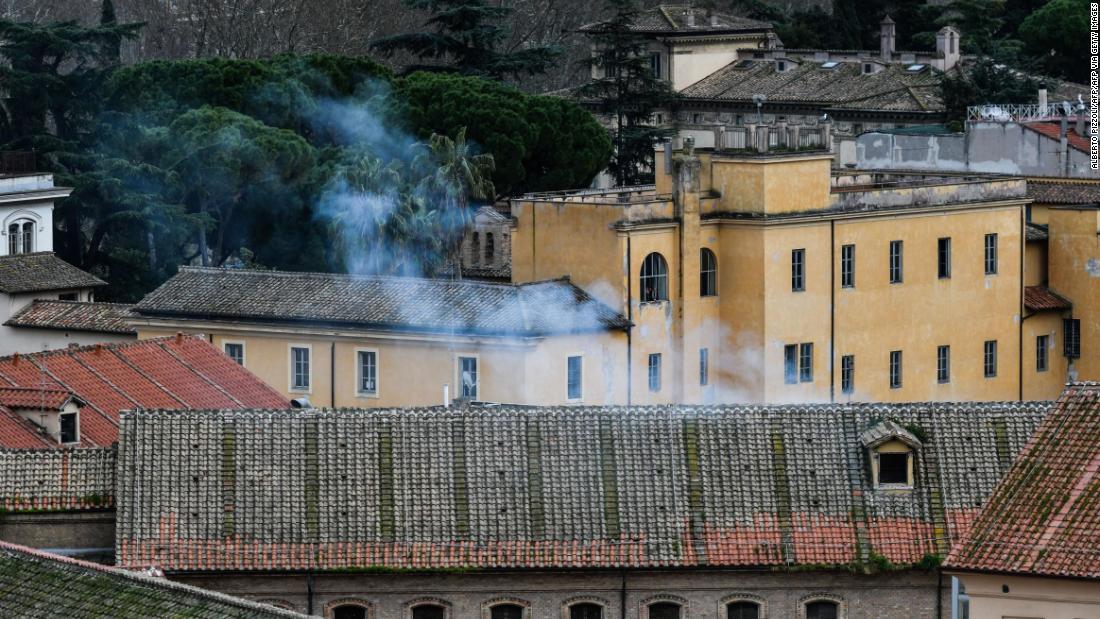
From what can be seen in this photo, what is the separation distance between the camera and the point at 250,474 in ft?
171

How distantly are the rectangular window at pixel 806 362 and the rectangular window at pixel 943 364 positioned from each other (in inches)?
180

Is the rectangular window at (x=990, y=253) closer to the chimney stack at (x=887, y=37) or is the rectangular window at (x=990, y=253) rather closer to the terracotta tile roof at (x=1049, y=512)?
the terracotta tile roof at (x=1049, y=512)

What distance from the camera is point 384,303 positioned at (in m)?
78.7

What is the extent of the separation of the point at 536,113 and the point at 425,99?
3.85m

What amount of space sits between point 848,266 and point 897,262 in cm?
175

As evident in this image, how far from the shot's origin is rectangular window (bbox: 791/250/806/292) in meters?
83.7

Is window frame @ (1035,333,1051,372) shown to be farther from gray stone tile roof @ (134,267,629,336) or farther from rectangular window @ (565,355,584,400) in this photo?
rectangular window @ (565,355,584,400)

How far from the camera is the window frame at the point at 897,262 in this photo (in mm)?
85562

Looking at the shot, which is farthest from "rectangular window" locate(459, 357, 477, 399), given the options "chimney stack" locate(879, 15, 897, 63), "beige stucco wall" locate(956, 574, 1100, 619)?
"chimney stack" locate(879, 15, 897, 63)

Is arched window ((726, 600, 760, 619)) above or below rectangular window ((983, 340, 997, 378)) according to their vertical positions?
below

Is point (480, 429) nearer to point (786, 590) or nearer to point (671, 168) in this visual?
point (786, 590)

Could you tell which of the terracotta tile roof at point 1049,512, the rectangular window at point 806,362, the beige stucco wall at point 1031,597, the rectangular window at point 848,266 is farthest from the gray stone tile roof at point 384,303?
the beige stucco wall at point 1031,597

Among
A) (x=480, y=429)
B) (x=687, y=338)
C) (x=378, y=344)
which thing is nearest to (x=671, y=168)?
(x=687, y=338)

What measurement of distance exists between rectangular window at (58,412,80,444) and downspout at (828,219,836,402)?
28171 mm
